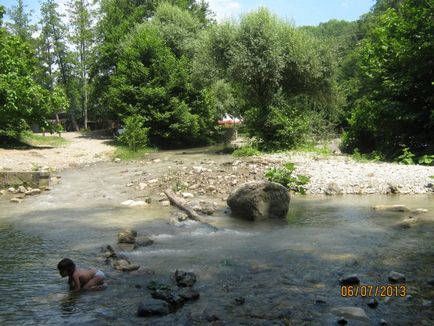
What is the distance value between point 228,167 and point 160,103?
14.3 m

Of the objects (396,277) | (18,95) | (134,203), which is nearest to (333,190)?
(134,203)

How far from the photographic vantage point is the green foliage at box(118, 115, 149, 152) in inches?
1124

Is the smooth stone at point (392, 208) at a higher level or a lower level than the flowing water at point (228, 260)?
higher

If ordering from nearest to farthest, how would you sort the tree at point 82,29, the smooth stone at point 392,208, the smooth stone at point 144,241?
the smooth stone at point 144,241
the smooth stone at point 392,208
the tree at point 82,29

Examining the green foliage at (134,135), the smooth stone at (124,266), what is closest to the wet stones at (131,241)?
the smooth stone at (124,266)

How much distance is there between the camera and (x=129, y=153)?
27141 millimetres

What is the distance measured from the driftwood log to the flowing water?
309 millimetres

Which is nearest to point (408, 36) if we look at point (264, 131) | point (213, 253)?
point (264, 131)

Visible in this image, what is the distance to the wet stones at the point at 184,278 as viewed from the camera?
6.32 m

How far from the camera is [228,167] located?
18.1 meters

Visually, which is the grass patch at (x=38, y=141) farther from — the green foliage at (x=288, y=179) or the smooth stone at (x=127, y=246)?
the smooth stone at (x=127, y=246)

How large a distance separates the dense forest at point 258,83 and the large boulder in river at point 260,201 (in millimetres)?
9680
